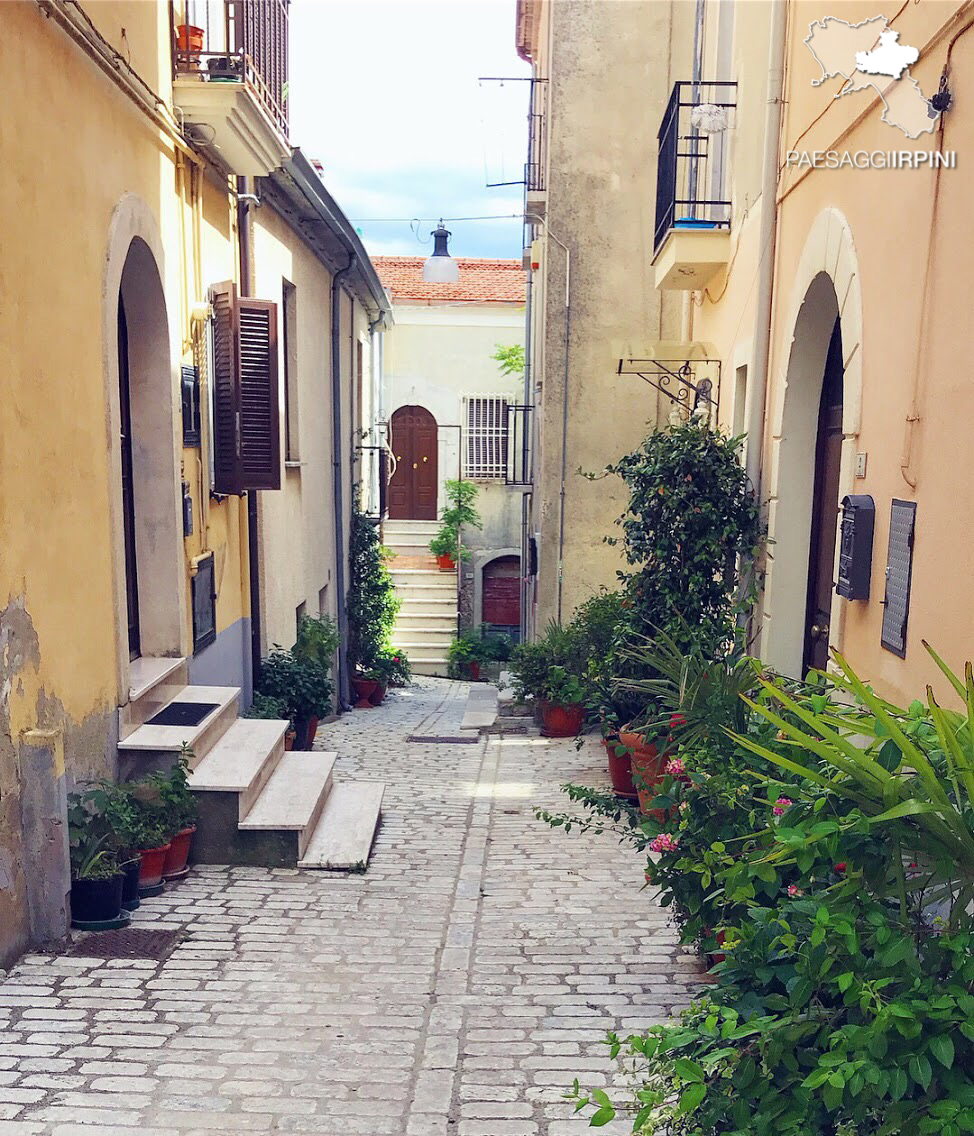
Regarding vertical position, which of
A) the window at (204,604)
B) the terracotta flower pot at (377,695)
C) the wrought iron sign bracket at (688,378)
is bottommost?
the terracotta flower pot at (377,695)

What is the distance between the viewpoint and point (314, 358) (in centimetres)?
1279

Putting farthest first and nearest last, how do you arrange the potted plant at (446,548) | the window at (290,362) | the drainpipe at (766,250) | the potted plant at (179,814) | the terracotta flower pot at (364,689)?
the potted plant at (446,548) → the terracotta flower pot at (364,689) → the window at (290,362) → the drainpipe at (766,250) → the potted plant at (179,814)

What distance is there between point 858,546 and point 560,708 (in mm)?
6312

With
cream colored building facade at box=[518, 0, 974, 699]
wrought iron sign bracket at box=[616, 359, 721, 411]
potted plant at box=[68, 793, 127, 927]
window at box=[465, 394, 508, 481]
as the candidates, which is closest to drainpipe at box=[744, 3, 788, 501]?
cream colored building facade at box=[518, 0, 974, 699]

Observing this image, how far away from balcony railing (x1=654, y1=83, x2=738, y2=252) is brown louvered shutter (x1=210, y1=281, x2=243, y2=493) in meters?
3.67

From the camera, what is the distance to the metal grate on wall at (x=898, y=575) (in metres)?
4.24

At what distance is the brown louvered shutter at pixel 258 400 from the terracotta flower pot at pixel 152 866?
11.2ft

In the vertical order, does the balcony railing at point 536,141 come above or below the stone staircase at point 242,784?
above

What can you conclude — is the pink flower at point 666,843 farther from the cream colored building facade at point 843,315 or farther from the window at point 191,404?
the window at point 191,404

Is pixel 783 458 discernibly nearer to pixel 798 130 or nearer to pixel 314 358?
pixel 798 130

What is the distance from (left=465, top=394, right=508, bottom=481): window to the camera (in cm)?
2520

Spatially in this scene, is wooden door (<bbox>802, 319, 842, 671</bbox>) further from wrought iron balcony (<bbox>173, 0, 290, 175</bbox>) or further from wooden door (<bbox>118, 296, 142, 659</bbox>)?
wooden door (<bbox>118, 296, 142, 659</bbox>)

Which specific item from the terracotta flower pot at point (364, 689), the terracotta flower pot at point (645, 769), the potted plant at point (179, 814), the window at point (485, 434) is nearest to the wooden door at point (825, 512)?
the terracotta flower pot at point (645, 769)

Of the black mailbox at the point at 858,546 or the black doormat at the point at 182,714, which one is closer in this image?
the black mailbox at the point at 858,546
